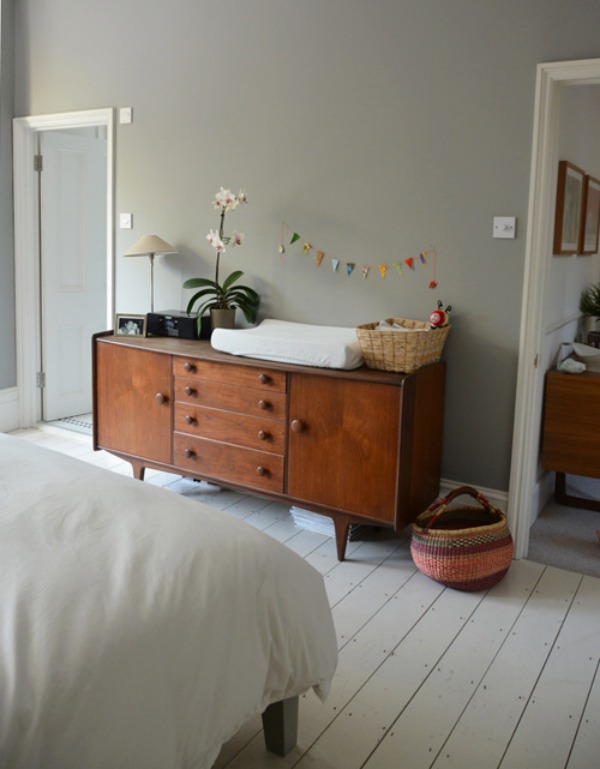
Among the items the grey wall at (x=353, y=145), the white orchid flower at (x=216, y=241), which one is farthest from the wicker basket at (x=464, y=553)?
the white orchid flower at (x=216, y=241)

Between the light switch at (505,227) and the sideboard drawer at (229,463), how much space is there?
1.34m

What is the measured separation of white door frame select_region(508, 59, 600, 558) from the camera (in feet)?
10.00

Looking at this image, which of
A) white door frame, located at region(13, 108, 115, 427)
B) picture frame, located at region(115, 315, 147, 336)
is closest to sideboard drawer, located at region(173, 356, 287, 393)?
A: picture frame, located at region(115, 315, 147, 336)

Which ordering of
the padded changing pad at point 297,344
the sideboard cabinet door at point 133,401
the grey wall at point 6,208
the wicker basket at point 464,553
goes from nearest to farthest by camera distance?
the wicker basket at point 464,553
the padded changing pad at point 297,344
the sideboard cabinet door at point 133,401
the grey wall at point 6,208

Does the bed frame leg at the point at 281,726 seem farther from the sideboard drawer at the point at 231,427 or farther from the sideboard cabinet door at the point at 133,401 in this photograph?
the sideboard cabinet door at the point at 133,401

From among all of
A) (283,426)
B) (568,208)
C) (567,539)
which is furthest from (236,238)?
(567,539)

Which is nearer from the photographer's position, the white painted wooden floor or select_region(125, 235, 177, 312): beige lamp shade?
the white painted wooden floor

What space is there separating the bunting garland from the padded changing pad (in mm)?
291

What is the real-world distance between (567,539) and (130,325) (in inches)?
94.3

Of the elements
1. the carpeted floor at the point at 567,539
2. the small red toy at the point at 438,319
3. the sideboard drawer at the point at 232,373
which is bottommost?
the carpeted floor at the point at 567,539

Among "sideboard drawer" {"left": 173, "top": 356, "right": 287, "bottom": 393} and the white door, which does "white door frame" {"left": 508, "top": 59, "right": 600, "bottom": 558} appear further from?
the white door

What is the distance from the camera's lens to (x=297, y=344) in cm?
326

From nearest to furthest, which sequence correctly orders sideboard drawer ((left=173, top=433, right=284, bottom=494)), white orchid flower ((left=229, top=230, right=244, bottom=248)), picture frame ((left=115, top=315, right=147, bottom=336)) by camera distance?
sideboard drawer ((left=173, top=433, right=284, bottom=494)), white orchid flower ((left=229, top=230, right=244, bottom=248)), picture frame ((left=115, top=315, right=147, bottom=336))

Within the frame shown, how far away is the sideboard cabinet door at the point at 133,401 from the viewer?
3715mm
